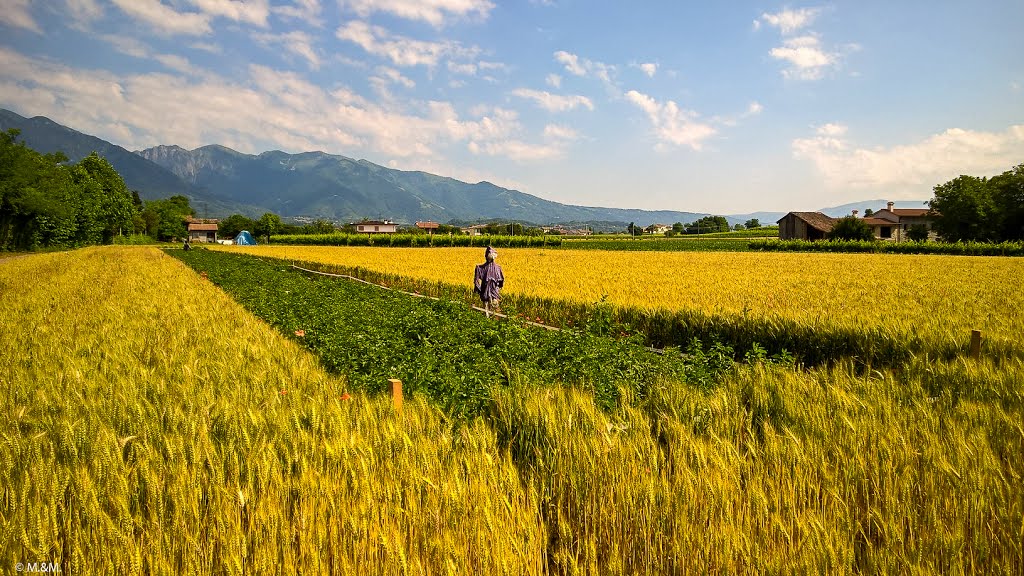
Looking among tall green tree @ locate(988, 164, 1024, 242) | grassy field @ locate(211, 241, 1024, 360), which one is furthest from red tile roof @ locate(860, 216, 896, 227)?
grassy field @ locate(211, 241, 1024, 360)

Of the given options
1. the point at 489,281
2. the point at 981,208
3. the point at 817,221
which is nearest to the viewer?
the point at 489,281

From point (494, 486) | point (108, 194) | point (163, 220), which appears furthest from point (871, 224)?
point (163, 220)

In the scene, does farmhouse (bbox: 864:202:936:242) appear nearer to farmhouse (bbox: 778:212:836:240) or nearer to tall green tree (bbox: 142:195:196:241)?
farmhouse (bbox: 778:212:836:240)

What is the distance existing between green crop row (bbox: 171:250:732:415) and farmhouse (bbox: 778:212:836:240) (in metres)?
83.3

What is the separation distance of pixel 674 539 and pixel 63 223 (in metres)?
88.3

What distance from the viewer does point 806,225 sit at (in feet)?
279

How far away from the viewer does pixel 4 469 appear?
259 cm

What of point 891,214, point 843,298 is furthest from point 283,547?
point 891,214

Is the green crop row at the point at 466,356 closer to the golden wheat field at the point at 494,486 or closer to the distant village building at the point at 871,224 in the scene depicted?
the golden wheat field at the point at 494,486

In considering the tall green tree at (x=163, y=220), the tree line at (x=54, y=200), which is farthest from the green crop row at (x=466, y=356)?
the tall green tree at (x=163, y=220)

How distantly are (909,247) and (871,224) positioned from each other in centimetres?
5831

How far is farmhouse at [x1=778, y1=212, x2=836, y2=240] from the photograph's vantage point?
8275 centimetres

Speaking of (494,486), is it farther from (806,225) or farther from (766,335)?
(806,225)

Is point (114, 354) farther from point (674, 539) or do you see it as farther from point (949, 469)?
point (949, 469)
